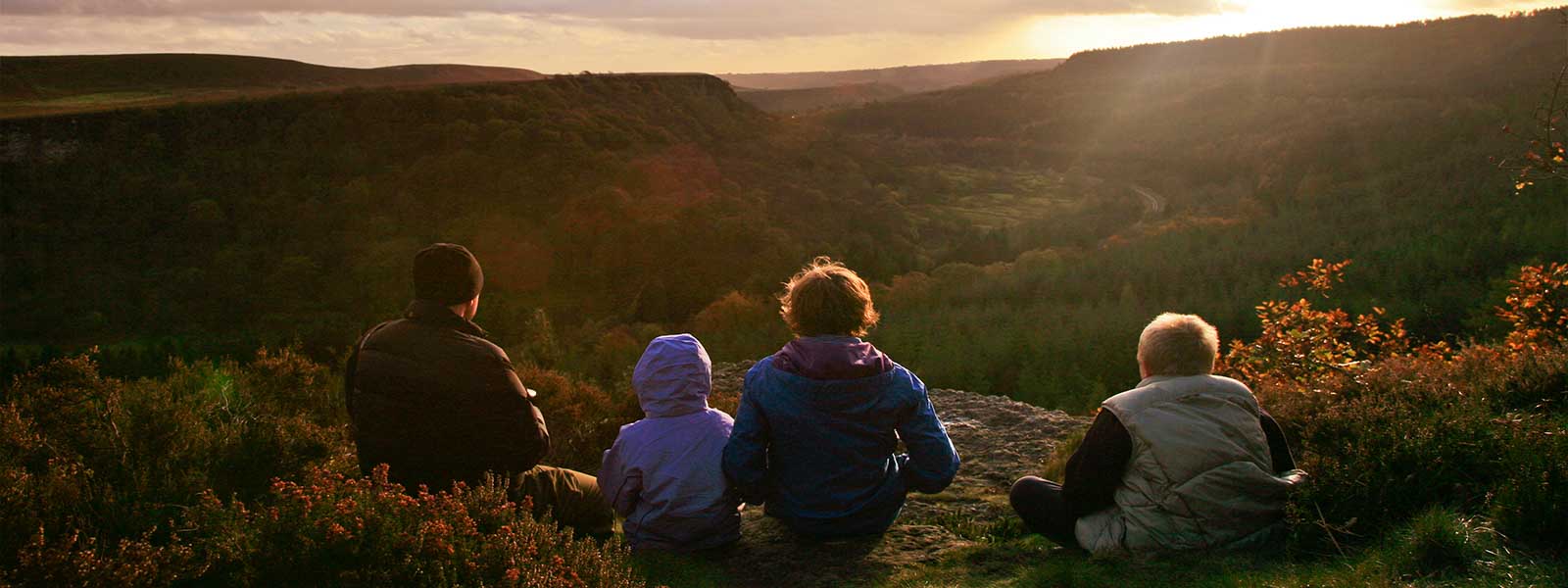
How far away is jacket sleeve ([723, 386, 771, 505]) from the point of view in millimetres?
4141

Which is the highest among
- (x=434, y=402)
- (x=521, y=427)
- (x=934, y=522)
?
(x=434, y=402)

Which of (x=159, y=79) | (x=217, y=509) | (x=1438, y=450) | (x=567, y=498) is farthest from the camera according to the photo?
(x=159, y=79)

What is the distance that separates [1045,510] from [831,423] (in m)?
1.03

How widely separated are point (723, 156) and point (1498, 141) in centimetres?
3181

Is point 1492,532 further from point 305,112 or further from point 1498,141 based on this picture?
point 305,112

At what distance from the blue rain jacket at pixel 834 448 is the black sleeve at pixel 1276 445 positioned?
1.30 meters

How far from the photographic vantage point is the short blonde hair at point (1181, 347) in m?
3.89

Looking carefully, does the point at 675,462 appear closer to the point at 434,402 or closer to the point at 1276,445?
the point at 434,402

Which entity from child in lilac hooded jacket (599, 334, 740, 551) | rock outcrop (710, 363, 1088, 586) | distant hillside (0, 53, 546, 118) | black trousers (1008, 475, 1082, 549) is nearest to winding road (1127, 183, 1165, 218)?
distant hillside (0, 53, 546, 118)

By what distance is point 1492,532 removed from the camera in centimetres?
343

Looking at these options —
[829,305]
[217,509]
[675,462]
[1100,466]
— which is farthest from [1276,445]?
[217,509]

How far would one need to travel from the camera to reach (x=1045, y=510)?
4332 millimetres

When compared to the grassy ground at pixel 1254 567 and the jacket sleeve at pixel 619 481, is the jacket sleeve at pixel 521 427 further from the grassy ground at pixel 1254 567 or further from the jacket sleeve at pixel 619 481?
the grassy ground at pixel 1254 567

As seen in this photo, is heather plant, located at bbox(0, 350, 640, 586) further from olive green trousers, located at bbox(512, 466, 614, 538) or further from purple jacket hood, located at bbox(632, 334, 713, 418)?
purple jacket hood, located at bbox(632, 334, 713, 418)
